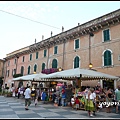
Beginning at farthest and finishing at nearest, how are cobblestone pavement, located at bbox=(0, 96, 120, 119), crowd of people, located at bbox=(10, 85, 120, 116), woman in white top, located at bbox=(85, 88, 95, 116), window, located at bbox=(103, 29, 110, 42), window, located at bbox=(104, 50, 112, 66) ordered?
window, located at bbox=(103, 29, 110, 42)
window, located at bbox=(104, 50, 112, 66)
crowd of people, located at bbox=(10, 85, 120, 116)
woman in white top, located at bbox=(85, 88, 95, 116)
cobblestone pavement, located at bbox=(0, 96, 120, 119)

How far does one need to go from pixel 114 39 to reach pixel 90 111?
33.1ft

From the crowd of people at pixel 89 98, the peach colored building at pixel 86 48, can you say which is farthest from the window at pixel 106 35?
the crowd of people at pixel 89 98

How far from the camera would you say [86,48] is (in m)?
18.5

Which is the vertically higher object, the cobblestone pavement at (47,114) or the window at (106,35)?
the window at (106,35)

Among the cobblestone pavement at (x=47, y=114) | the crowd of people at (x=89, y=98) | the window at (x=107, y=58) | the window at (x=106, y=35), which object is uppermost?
the window at (x=106, y=35)

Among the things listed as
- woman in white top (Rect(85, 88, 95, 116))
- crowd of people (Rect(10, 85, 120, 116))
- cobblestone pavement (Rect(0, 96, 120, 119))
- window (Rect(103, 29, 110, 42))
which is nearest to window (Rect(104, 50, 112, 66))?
window (Rect(103, 29, 110, 42))

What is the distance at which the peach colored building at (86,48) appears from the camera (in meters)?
15.7

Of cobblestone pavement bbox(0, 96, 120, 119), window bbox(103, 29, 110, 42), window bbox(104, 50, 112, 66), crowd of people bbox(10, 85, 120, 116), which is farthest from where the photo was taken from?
window bbox(103, 29, 110, 42)

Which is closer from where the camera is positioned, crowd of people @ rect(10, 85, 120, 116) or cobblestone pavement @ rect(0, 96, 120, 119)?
cobblestone pavement @ rect(0, 96, 120, 119)

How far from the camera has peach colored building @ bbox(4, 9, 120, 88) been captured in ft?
51.4

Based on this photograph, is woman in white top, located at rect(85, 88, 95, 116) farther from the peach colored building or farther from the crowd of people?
the peach colored building

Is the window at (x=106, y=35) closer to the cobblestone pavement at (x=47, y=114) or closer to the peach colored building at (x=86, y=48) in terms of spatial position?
the peach colored building at (x=86, y=48)

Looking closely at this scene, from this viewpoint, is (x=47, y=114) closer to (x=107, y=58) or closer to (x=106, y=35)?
(x=107, y=58)

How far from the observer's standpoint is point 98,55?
1689cm
